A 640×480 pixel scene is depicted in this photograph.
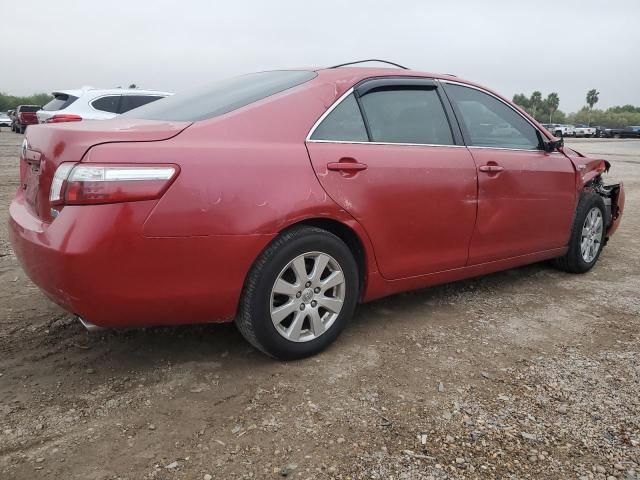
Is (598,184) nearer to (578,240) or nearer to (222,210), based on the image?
(578,240)

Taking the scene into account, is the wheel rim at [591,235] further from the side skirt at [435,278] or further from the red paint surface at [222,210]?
the red paint surface at [222,210]

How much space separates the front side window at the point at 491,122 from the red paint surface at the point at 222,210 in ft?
1.17

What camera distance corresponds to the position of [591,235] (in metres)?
4.69

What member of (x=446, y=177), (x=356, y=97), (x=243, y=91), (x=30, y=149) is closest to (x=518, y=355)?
(x=446, y=177)

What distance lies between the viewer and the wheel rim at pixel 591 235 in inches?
181

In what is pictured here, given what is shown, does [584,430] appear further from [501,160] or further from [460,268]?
[501,160]

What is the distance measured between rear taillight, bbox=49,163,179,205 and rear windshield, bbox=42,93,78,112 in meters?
9.15

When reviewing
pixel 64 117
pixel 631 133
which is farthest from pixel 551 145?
pixel 631 133

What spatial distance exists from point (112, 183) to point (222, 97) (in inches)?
40.0

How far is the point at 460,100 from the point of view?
146 inches

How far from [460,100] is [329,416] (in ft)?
7.56

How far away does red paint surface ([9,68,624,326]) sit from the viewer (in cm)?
→ 232

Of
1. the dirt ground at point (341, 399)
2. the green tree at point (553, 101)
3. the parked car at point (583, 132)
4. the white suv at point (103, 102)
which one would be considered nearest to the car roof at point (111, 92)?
the white suv at point (103, 102)

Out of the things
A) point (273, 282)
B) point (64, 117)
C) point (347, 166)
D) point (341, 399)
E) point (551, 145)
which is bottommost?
point (341, 399)
